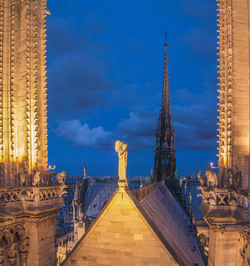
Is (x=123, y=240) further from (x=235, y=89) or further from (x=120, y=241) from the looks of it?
(x=235, y=89)

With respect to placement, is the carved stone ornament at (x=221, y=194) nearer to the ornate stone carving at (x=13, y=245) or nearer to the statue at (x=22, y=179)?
the statue at (x=22, y=179)

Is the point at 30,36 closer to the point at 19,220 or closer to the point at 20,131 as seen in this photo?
the point at 20,131

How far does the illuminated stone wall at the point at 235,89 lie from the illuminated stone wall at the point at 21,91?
6147mm

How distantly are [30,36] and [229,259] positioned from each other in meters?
9.46

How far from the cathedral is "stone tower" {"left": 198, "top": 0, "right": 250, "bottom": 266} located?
3 centimetres

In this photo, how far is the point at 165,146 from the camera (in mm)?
30578

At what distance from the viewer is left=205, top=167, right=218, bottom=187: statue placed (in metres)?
6.89

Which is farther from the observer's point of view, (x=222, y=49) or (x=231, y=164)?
(x=222, y=49)

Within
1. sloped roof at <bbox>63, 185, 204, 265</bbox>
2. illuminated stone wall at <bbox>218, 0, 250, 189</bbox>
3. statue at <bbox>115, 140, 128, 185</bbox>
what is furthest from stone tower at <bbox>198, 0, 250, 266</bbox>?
statue at <bbox>115, 140, 128, 185</bbox>

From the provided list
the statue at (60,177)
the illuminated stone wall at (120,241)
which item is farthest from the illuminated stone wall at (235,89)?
the statue at (60,177)

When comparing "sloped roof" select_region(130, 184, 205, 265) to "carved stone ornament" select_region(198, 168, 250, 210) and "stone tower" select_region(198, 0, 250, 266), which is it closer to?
"stone tower" select_region(198, 0, 250, 266)

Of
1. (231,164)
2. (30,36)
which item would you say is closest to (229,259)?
(231,164)

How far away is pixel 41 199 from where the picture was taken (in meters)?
8.19

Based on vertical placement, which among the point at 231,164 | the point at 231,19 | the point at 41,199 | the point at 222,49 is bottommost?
the point at 41,199
